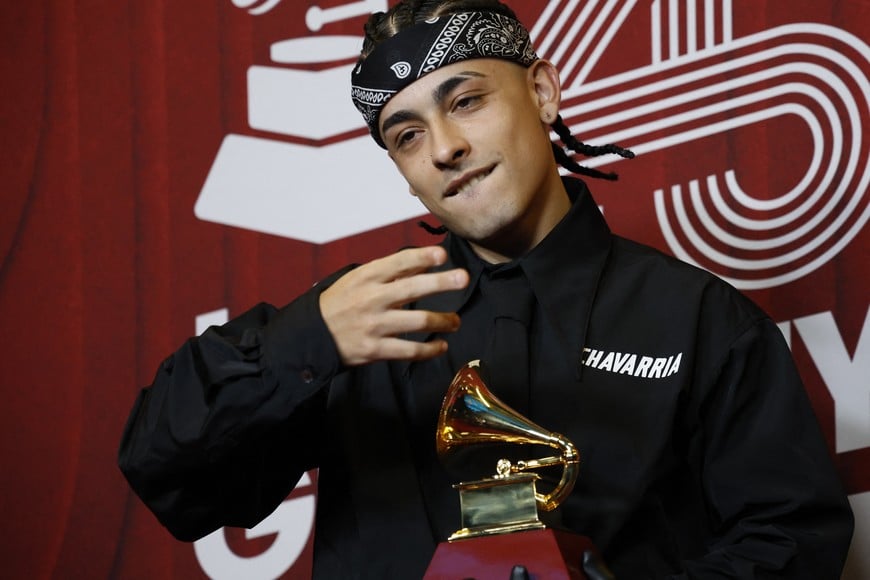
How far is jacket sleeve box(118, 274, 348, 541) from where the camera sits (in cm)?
140

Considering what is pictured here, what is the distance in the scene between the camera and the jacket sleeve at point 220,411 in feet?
4.58

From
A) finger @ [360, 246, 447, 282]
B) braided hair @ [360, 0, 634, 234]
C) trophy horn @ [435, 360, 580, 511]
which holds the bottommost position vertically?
trophy horn @ [435, 360, 580, 511]

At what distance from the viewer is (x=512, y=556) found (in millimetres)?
1271

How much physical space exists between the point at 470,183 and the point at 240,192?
0.79 metres

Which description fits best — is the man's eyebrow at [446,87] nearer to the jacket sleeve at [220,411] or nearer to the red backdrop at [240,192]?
the jacket sleeve at [220,411]

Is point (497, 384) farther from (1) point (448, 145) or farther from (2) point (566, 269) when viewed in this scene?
(1) point (448, 145)

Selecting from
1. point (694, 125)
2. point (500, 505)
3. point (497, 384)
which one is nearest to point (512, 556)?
point (500, 505)

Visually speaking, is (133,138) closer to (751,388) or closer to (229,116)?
(229,116)

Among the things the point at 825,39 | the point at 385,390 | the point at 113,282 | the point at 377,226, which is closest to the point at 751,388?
the point at 385,390

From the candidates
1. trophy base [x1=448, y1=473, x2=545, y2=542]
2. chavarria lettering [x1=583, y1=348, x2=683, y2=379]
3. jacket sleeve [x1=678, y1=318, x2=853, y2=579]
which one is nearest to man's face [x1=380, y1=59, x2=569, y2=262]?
chavarria lettering [x1=583, y1=348, x2=683, y2=379]

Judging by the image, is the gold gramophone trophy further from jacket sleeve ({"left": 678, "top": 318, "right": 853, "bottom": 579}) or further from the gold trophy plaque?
jacket sleeve ({"left": 678, "top": 318, "right": 853, "bottom": 579})

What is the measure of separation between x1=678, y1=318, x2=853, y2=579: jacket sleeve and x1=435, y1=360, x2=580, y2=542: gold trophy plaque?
19 cm

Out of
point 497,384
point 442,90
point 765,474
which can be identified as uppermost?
point 442,90

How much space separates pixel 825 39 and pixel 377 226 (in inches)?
28.8
